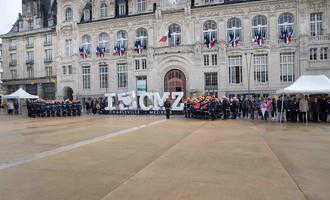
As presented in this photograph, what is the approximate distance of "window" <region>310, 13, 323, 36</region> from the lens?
36.2 m

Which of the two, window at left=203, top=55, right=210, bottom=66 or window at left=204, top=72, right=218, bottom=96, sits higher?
window at left=203, top=55, right=210, bottom=66

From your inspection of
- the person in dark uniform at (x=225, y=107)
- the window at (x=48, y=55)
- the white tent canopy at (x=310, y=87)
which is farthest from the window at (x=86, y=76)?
the white tent canopy at (x=310, y=87)

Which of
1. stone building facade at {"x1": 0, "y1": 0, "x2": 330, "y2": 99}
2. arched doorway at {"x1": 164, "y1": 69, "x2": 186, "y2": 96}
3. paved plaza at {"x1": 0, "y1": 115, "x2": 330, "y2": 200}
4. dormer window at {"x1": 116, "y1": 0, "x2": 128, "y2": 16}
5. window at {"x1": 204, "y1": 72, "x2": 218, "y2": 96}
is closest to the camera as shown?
paved plaza at {"x1": 0, "y1": 115, "x2": 330, "y2": 200}

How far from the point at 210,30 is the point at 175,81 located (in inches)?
326

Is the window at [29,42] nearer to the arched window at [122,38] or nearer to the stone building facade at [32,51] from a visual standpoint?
the stone building facade at [32,51]

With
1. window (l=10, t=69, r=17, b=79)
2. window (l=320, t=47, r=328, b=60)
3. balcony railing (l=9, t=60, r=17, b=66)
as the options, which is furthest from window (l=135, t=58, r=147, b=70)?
window (l=10, t=69, r=17, b=79)

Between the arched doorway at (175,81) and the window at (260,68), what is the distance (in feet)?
31.2

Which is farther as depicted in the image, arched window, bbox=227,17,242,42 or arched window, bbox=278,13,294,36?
arched window, bbox=227,17,242,42

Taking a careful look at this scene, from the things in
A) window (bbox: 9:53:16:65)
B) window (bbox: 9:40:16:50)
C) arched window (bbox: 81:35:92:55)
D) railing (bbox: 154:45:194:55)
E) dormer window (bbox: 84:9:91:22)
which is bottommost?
railing (bbox: 154:45:194:55)

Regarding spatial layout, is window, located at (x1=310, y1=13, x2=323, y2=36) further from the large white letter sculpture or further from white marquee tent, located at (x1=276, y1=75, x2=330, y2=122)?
the large white letter sculpture

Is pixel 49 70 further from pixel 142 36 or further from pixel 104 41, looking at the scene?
pixel 142 36

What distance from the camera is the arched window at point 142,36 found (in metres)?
43.4

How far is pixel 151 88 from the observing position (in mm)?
42812

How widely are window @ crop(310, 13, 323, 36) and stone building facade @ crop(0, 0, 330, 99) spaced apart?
109mm
